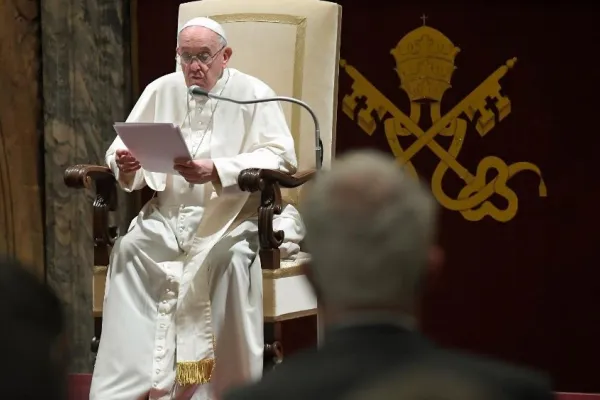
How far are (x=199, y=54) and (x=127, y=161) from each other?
43 cm

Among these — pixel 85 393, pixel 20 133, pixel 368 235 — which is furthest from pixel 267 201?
pixel 368 235

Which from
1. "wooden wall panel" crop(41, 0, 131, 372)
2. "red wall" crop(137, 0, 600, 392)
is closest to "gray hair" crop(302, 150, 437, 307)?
"red wall" crop(137, 0, 600, 392)

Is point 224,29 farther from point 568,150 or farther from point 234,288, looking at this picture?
point 568,150

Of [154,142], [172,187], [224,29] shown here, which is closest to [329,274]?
[154,142]

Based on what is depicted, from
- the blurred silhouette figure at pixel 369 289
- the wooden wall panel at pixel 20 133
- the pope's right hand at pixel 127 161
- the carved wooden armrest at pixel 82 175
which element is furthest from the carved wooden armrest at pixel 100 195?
the blurred silhouette figure at pixel 369 289

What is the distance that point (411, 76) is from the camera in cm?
448

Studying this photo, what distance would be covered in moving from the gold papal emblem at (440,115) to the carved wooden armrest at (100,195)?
1368mm

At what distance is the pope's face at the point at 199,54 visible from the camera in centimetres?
345

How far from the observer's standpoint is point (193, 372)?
323cm

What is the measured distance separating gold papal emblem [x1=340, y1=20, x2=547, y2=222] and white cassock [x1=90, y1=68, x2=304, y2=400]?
1.08m

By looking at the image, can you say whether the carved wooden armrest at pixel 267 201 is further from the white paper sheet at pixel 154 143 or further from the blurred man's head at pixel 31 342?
the blurred man's head at pixel 31 342

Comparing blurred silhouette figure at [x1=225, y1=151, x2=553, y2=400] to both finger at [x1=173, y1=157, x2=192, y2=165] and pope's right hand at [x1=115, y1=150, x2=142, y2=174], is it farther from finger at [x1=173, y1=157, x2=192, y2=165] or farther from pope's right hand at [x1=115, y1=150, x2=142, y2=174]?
pope's right hand at [x1=115, y1=150, x2=142, y2=174]

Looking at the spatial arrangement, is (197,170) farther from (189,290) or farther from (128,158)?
(189,290)

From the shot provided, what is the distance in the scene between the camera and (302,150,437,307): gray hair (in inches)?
46.7
